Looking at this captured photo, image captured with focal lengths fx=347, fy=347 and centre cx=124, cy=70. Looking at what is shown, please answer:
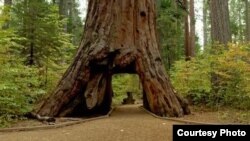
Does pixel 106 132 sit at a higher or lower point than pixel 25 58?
lower

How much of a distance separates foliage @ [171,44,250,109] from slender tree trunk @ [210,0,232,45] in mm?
764

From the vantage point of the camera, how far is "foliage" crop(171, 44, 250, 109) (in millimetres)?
11874

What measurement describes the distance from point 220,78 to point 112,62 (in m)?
4.33

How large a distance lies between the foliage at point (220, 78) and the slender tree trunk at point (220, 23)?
76 cm

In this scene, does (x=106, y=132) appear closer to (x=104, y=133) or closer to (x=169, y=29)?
(x=104, y=133)

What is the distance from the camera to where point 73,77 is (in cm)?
1104

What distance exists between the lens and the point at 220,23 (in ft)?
46.2

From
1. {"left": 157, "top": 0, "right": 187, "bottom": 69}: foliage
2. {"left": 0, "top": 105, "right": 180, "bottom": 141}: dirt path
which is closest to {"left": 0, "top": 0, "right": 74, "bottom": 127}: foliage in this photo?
{"left": 0, "top": 105, "right": 180, "bottom": 141}: dirt path

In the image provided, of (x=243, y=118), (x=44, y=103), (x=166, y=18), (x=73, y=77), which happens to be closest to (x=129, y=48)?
(x=73, y=77)

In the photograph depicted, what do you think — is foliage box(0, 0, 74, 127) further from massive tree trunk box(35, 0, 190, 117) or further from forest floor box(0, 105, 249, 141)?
forest floor box(0, 105, 249, 141)

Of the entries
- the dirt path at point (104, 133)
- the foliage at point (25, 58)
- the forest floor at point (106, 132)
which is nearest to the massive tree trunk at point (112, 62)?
the foliage at point (25, 58)

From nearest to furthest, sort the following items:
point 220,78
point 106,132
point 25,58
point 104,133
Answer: point 104,133 → point 106,132 → point 25,58 → point 220,78

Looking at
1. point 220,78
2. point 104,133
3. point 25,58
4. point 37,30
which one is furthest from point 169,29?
point 104,133

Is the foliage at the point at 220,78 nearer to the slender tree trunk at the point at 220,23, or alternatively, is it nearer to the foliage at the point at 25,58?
the slender tree trunk at the point at 220,23
